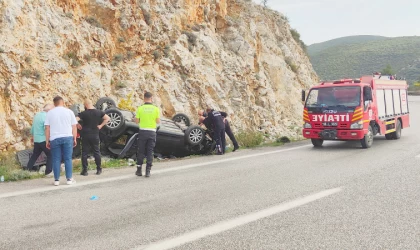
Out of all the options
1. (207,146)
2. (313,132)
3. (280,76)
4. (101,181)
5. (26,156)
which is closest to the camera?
(101,181)

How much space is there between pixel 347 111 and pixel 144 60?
853 centimetres

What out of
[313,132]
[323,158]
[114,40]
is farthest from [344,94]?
[114,40]

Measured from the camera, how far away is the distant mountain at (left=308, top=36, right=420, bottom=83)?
292ft

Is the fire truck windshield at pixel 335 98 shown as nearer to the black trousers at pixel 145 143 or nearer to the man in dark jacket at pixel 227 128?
the man in dark jacket at pixel 227 128

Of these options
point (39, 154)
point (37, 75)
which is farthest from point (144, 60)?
point (39, 154)

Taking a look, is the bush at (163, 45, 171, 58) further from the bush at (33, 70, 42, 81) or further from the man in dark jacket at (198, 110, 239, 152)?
the bush at (33, 70, 42, 81)

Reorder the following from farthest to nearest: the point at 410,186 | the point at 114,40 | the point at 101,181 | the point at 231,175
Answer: the point at 114,40, the point at 231,175, the point at 101,181, the point at 410,186

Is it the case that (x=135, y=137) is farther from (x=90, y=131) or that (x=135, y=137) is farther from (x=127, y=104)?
(x=127, y=104)

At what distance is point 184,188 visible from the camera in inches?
291

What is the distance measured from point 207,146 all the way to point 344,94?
5065mm

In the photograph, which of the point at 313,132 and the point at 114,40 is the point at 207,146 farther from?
the point at 114,40

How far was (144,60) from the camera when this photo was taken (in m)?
16.7

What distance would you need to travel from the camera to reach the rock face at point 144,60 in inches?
477

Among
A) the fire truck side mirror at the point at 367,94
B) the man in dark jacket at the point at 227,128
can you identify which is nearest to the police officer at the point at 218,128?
the man in dark jacket at the point at 227,128
